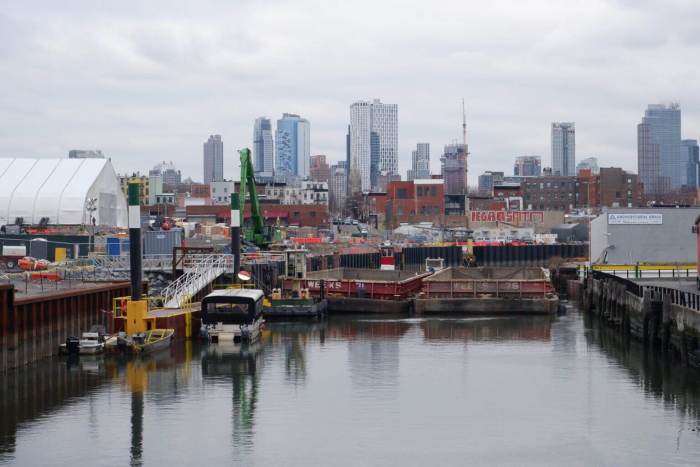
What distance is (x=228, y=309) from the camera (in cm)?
5903

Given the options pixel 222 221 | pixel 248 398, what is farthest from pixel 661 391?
pixel 222 221

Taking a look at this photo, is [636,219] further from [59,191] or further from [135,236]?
[59,191]

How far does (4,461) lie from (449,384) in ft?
61.9

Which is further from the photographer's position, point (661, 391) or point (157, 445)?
point (661, 391)

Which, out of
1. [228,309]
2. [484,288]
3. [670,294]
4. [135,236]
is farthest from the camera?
[484,288]

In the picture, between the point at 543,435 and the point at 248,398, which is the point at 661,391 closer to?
the point at 543,435

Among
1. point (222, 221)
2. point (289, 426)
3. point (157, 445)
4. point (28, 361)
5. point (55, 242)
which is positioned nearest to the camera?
point (157, 445)

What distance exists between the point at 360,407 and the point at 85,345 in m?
16.5

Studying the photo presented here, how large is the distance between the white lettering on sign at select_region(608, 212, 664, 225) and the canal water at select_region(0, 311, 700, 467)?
3496 centimetres

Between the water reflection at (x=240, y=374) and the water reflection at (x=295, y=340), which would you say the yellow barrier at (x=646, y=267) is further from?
the water reflection at (x=240, y=374)

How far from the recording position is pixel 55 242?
94312 millimetres

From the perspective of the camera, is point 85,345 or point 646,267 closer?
point 85,345

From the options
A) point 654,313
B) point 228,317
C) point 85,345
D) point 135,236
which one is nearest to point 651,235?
point 654,313

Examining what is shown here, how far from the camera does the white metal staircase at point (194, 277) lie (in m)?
63.7
